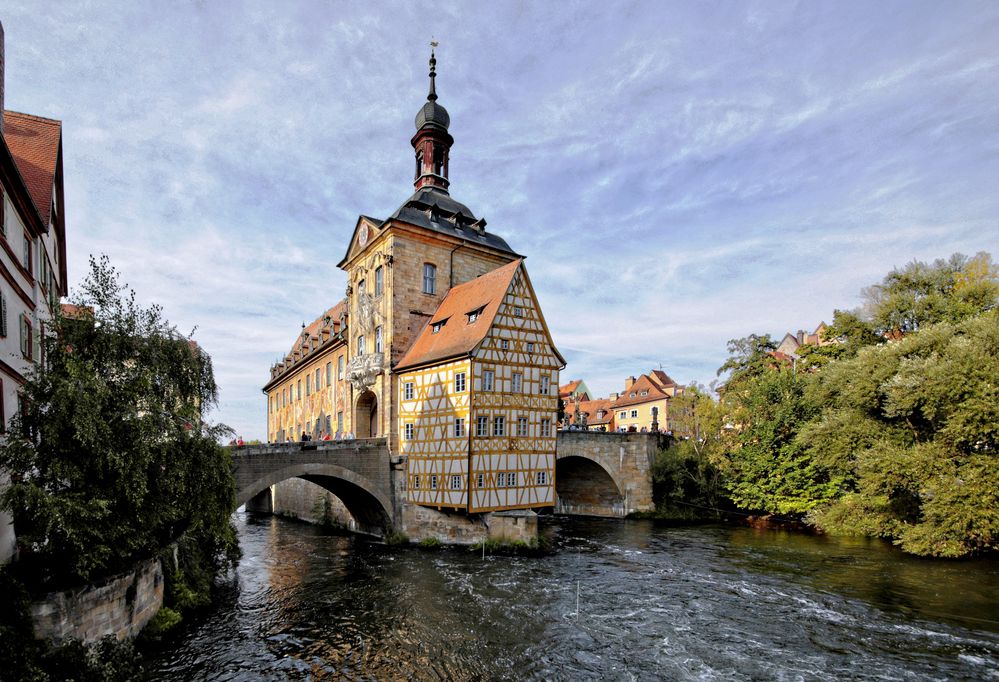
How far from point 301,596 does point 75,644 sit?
24.5 ft

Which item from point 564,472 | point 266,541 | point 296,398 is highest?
point 296,398

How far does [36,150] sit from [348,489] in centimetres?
1511

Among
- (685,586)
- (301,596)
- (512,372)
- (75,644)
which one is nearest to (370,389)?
(512,372)

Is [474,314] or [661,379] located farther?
[661,379]

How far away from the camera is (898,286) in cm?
2609

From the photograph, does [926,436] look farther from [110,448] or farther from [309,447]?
[110,448]

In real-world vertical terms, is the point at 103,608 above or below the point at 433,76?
below

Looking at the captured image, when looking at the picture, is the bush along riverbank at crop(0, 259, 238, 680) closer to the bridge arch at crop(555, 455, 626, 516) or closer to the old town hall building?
the old town hall building

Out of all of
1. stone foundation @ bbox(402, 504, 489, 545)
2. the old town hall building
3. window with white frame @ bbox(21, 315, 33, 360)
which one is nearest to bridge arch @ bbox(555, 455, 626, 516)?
the old town hall building

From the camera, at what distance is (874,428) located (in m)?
21.3

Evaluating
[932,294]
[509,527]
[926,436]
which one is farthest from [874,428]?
[509,527]

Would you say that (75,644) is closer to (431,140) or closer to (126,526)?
(126,526)

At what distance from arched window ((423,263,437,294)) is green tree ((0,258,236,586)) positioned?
1416 centimetres

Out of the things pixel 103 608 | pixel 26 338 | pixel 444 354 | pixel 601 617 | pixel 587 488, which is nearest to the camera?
pixel 103 608
